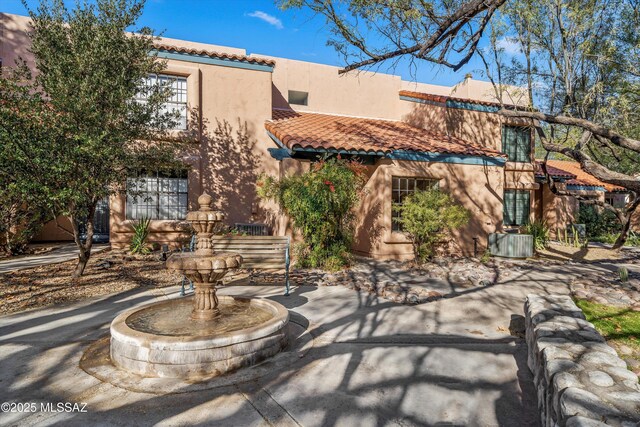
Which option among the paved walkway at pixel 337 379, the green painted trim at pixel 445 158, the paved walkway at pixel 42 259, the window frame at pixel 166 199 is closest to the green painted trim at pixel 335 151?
the green painted trim at pixel 445 158

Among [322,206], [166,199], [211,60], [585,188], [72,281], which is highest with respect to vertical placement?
[211,60]

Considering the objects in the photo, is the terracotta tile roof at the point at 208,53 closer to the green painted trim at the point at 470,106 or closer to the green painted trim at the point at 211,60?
the green painted trim at the point at 211,60

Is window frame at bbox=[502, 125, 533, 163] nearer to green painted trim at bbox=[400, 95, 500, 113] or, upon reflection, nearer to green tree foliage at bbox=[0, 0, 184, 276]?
green painted trim at bbox=[400, 95, 500, 113]

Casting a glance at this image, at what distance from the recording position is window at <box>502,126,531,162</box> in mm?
15117

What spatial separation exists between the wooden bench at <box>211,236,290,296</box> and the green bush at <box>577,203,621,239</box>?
64.5ft

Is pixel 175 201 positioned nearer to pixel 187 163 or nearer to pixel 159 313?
pixel 187 163

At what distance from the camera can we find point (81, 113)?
6258 mm

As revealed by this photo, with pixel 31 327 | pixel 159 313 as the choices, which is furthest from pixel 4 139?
pixel 159 313

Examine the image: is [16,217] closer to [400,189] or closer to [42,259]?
[42,259]

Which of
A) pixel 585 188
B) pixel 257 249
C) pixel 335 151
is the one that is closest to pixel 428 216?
pixel 335 151

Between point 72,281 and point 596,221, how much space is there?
952 inches

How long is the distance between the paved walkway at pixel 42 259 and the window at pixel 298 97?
1003 cm

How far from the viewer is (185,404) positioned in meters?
2.77

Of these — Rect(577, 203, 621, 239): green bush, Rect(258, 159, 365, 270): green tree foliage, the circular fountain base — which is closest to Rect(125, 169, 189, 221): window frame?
Rect(258, 159, 365, 270): green tree foliage
